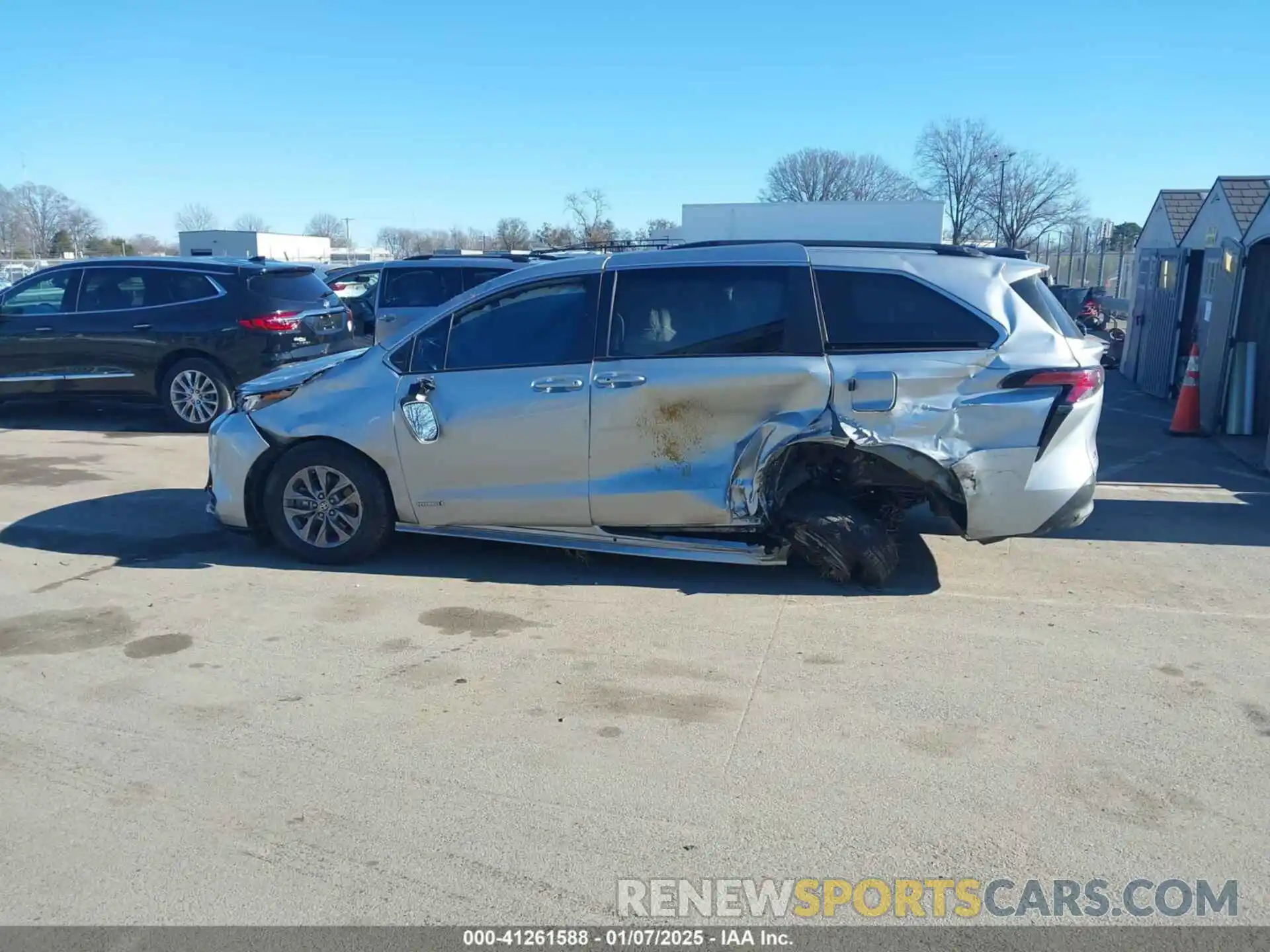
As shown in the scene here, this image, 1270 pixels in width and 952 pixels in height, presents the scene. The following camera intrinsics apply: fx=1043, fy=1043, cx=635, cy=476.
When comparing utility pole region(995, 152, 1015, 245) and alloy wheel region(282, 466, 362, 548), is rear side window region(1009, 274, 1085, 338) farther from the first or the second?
utility pole region(995, 152, 1015, 245)

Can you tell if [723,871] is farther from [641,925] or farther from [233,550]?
[233,550]

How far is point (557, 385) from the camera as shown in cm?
604

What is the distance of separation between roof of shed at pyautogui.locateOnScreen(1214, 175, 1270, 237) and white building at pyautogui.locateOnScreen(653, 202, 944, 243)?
15.4m

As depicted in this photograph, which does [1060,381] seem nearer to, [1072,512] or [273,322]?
[1072,512]

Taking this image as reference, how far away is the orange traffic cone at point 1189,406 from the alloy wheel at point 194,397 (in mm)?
10603

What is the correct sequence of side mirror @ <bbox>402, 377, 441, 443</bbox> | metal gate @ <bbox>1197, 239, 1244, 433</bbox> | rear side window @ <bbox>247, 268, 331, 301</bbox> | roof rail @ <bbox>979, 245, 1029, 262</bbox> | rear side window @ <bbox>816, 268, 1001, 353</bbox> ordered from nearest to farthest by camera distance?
rear side window @ <bbox>816, 268, 1001, 353</bbox> → side mirror @ <bbox>402, 377, 441, 443</bbox> → roof rail @ <bbox>979, 245, 1029, 262</bbox> → rear side window @ <bbox>247, 268, 331, 301</bbox> → metal gate @ <bbox>1197, 239, 1244, 433</bbox>

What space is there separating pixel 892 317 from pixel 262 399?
152 inches

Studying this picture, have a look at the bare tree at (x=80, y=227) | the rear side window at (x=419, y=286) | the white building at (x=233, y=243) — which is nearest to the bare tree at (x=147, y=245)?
the bare tree at (x=80, y=227)

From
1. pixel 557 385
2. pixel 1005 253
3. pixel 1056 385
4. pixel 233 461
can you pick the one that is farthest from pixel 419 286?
pixel 1056 385

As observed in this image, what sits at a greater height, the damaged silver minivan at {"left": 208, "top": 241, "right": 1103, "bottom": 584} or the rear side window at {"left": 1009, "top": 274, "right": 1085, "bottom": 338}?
the rear side window at {"left": 1009, "top": 274, "right": 1085, "bottom": 338}

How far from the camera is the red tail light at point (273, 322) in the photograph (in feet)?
36.2

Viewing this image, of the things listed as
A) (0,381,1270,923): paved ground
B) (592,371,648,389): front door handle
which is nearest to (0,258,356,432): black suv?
(0,381,1270,923): paved ground

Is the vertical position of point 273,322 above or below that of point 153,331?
above

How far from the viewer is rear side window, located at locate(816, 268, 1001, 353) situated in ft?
18.9
